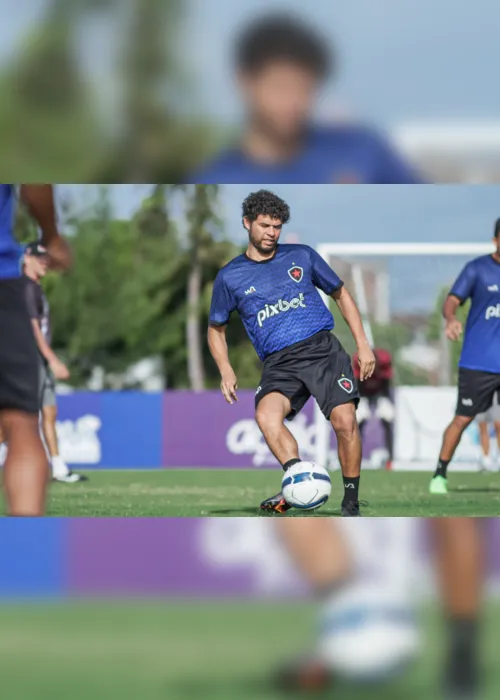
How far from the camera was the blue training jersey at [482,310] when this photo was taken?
312 inches

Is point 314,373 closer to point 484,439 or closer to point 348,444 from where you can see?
point 348,444

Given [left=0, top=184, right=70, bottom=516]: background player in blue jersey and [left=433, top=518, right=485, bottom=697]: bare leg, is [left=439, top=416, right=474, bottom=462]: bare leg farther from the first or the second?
[left=433, top=518, right=485, bottom=697]: bare leg

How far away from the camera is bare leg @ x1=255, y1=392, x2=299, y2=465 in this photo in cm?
491

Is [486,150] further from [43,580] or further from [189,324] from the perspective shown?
[189,324]

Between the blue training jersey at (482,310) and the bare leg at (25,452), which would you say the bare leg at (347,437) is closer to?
the bare leg at (25,452)

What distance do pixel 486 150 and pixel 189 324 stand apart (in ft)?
93.9

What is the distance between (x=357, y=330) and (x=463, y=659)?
3.94 metres

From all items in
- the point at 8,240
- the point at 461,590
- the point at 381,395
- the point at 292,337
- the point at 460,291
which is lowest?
the point at 461,590

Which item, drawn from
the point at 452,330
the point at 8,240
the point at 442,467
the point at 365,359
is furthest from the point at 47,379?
the point at 8,240

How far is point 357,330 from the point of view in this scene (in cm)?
531

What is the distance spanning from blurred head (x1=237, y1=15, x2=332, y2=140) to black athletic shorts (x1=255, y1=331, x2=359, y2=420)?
12.5 ft

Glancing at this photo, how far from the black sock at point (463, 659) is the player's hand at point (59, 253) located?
6.09 ft

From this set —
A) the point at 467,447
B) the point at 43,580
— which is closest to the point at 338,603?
the point at 43,580

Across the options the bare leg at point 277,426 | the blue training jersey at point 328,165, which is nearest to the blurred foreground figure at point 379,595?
the blue training jersey at point 328,165
